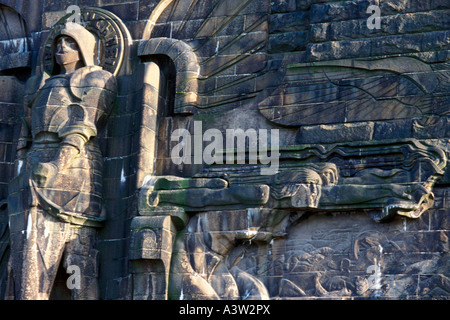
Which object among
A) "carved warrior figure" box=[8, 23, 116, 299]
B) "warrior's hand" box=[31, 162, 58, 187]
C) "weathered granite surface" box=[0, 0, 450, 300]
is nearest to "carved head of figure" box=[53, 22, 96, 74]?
"carved warrior figure" box=[8, 23, 116, 299]

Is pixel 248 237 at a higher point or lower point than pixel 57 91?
lower

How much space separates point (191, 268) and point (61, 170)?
2.73 meters

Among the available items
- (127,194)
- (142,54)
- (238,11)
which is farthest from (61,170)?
(238,11)

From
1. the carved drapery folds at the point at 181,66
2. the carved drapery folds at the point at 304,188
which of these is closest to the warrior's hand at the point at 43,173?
the carved drapery folds at the point at 304,188

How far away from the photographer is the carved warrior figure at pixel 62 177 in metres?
20.4

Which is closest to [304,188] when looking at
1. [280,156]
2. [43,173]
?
[280,156]

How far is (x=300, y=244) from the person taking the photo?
65.4 ft

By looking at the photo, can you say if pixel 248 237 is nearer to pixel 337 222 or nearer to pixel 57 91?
pixel 337 222

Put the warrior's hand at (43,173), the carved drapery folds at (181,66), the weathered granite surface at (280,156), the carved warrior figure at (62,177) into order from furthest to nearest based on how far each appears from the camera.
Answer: the carved drapery folds at (181,66) < the warrior's hand at (43,173) < the carved warrior figure at (62,177) < the weathered granite surface at (280,156)

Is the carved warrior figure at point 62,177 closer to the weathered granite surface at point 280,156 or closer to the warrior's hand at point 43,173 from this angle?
the warrior's hand at point 43,173

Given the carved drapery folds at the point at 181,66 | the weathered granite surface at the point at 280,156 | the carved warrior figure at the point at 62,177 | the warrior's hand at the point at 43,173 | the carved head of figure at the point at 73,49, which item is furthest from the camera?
the carved head of figure at the point at 73,49

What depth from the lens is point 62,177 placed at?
20.8 m

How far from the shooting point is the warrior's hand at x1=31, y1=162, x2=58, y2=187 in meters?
20.7

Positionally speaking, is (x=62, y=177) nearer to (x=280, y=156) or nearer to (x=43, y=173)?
(x=43, y=173)
